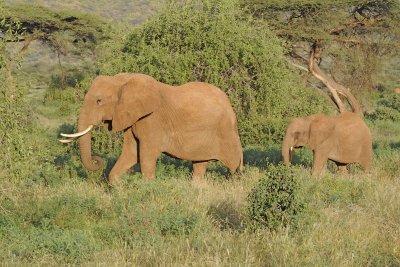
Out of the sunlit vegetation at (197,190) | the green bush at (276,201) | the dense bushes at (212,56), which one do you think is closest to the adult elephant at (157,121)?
the sunlit vegetation at (197,190)

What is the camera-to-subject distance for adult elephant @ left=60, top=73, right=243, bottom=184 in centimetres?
988

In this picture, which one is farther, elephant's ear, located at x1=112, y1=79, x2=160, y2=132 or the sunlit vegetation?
elephant's ear, located at x1=112, y1=79, x2=160, y2=132

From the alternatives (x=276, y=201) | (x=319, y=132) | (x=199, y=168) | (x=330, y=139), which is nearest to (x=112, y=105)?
(x=199, y=168)

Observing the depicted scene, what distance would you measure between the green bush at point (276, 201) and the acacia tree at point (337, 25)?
13448 mm

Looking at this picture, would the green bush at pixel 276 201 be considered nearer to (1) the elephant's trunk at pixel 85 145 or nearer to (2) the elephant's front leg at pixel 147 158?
(2) the elephant's front leg at pixel 147 158

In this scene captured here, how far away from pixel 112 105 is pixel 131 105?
1.02ft

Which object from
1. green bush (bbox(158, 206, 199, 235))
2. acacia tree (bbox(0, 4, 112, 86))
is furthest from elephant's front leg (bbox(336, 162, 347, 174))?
acacia tree (bbox(0, 4, 112, 86))

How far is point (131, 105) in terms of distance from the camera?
9.82 m

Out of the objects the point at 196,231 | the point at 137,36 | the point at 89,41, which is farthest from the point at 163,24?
the point at 89,41

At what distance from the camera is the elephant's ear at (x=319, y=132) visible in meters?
12.3

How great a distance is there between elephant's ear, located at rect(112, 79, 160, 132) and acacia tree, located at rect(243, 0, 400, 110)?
11383 millimetres

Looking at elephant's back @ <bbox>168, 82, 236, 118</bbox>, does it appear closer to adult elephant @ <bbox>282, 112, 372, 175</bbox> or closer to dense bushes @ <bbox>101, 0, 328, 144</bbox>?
adult elephant @ <bbox>282, 112, 372, 175</bbox>

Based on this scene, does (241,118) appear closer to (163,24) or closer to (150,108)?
(163,24)

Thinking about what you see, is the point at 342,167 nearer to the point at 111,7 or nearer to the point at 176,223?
the point at 176,223
